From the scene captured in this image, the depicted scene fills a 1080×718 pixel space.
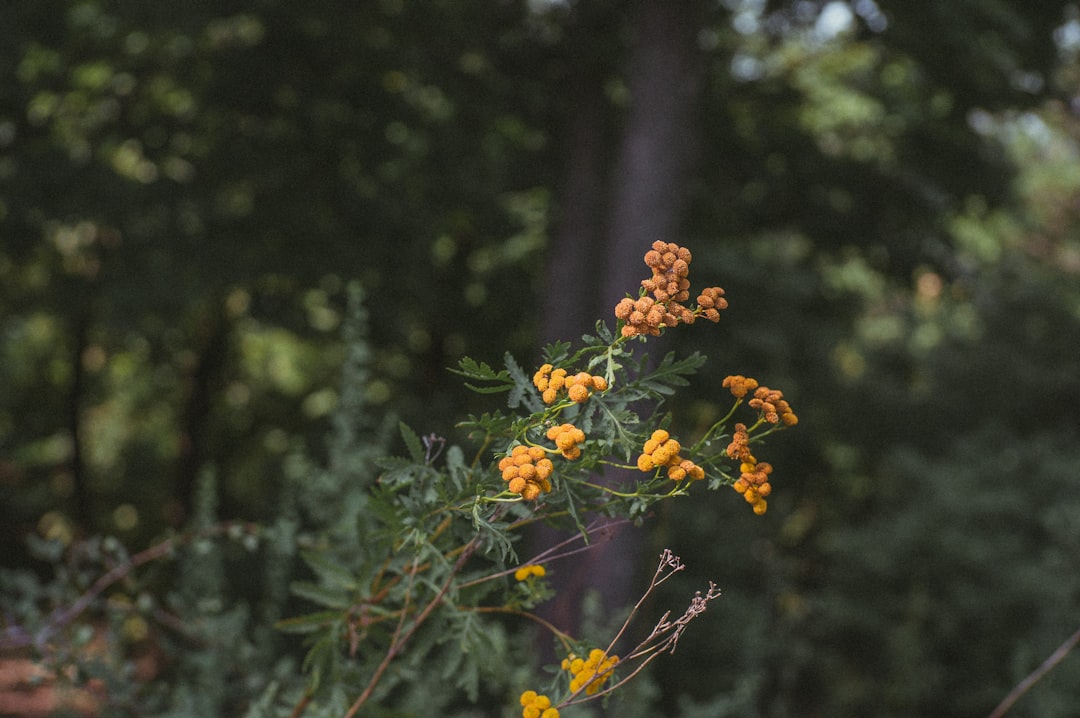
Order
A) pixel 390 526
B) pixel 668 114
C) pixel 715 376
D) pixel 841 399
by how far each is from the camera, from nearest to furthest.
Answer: pixel 390 526 → pixel 668 114 → pixel 715 376 → pixel 841 399

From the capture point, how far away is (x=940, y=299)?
7461mm

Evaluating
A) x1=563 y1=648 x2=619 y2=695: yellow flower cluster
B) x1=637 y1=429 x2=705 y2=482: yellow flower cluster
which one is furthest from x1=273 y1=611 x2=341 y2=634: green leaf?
x1=637 y1=429 x2=705 y2=482: yellow flower cluster

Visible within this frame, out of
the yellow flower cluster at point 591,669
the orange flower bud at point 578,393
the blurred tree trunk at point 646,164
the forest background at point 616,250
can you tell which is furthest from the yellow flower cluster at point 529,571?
the blurred tree trunk at point 646,164

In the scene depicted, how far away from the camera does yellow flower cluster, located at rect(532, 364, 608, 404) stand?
1.24 m

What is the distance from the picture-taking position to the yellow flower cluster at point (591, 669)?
4.49 ft

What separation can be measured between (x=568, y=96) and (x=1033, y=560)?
404 centimetres

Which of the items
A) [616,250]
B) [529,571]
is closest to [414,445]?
[529,571]

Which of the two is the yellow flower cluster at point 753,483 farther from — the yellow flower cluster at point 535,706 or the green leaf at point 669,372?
the yellow flower cluster at point 535,706

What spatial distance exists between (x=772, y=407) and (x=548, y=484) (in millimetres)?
354

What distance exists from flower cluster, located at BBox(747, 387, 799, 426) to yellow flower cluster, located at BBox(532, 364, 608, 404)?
0.25m

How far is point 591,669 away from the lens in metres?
1.41

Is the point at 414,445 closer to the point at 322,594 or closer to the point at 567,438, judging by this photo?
the point at 567,438

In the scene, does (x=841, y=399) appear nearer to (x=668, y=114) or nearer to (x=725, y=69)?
(x=725, y=69)

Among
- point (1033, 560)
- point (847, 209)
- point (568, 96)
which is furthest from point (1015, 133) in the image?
point (568, 96)
